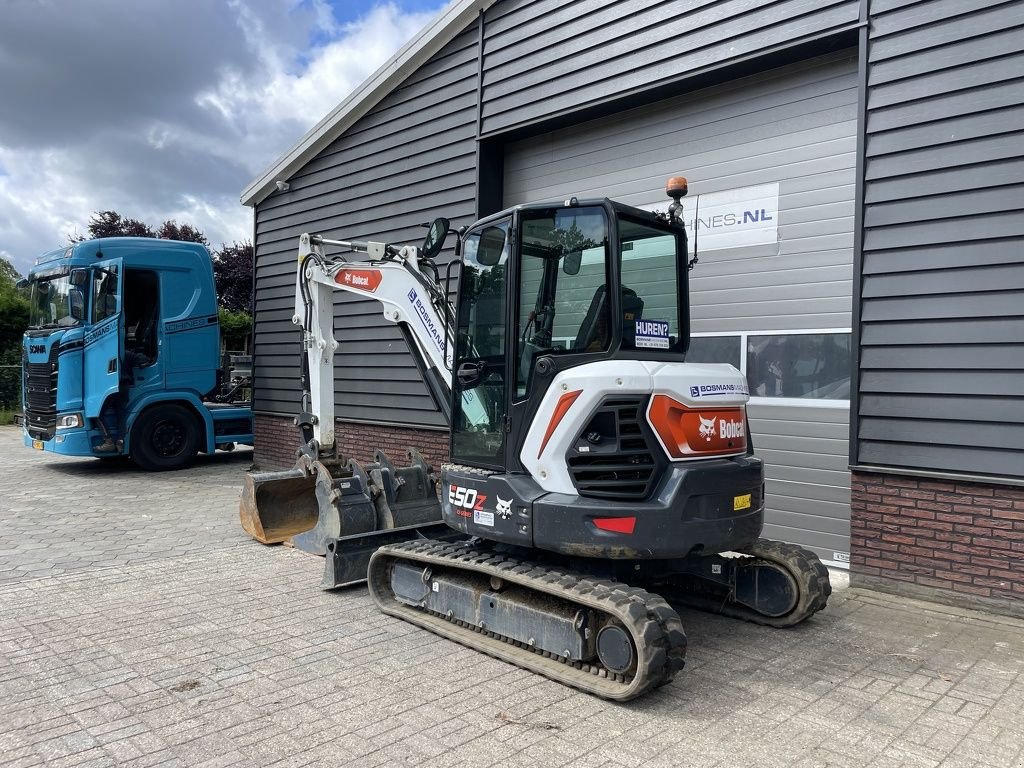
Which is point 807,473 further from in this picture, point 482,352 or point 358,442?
point 358,442

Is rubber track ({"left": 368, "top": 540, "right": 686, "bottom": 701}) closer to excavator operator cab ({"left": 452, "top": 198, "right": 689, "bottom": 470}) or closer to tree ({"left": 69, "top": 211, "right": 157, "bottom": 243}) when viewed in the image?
excavator operator cab ({"left": 452, "top": 198, "right": 689, "bottom": 470})

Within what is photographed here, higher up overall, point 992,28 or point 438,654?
point 992,28

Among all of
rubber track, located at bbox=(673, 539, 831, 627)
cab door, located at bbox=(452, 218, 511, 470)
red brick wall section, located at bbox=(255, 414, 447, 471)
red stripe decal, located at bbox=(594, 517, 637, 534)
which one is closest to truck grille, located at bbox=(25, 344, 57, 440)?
red brick wall section, located at bbox=(255, 414, 447, 471)

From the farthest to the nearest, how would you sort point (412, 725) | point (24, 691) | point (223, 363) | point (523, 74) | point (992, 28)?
point (223, 363), point (523, 74), point (992, 28), point (24, 691), point (412, 725)

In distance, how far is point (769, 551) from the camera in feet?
16.2

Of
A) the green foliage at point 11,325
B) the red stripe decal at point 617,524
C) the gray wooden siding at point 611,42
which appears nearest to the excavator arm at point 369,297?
the red stripe decal at point 617,524

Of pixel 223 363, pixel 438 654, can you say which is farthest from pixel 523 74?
pixel 223 363

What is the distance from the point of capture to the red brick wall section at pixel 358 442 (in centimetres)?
912

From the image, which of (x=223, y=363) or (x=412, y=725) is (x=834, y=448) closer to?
(x=412, y=725)

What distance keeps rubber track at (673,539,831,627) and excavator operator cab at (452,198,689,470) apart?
4.79ft

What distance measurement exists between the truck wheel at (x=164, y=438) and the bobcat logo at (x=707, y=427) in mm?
10298

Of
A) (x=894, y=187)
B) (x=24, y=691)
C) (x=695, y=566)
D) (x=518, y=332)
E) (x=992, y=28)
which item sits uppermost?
(x=992, y=28)

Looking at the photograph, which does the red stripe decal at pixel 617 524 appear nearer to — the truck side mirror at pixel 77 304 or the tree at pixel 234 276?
the truck side mirror at pixel 77 304

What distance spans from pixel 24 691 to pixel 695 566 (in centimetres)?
382
